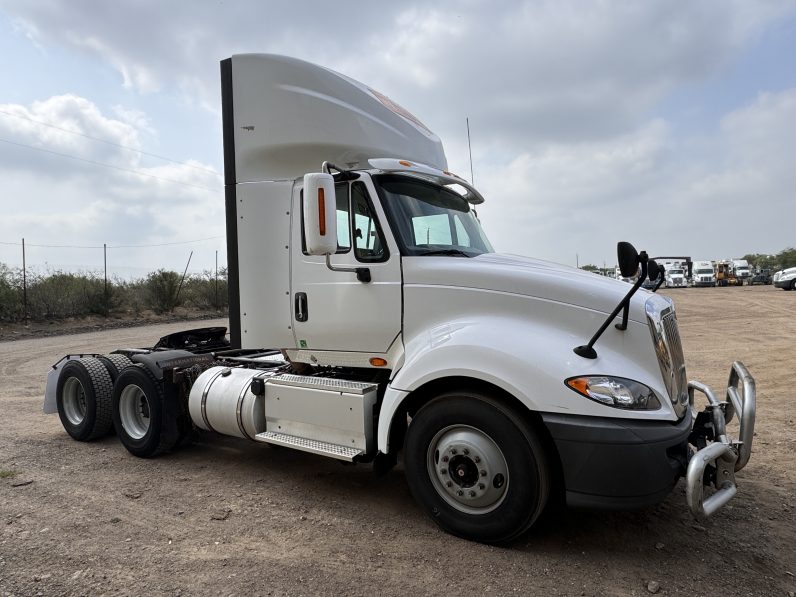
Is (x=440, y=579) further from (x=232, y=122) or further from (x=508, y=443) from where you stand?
(x=232, y=122)

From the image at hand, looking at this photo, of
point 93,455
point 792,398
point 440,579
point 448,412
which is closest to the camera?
point 440,579

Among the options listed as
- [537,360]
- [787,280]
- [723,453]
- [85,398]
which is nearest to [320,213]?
[537,360]

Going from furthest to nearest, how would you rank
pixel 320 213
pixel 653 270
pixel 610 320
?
pixel 320 213
pixel 653 270
pixel 610 320

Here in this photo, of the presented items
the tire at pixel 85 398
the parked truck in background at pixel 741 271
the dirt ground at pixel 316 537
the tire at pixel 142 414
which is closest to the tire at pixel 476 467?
the dirt ground at pixel 316 537

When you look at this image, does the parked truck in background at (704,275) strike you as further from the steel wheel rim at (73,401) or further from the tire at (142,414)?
the steel wheel rim at (73,401)

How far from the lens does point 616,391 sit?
9.79 feet

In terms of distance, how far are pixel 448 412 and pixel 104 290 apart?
2501 cm

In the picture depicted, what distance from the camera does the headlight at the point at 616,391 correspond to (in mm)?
2971

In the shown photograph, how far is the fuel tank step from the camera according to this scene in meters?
3.82

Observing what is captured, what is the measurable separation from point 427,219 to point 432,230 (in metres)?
0.10

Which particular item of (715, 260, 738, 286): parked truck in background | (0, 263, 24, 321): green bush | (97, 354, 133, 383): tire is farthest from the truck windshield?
(715, 260, 738, 286): parked truck in background

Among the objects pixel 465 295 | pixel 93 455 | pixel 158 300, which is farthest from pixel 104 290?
pixel 465 295

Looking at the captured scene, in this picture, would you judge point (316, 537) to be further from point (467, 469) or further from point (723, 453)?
point (723, 453)

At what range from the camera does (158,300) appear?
26328 mm
